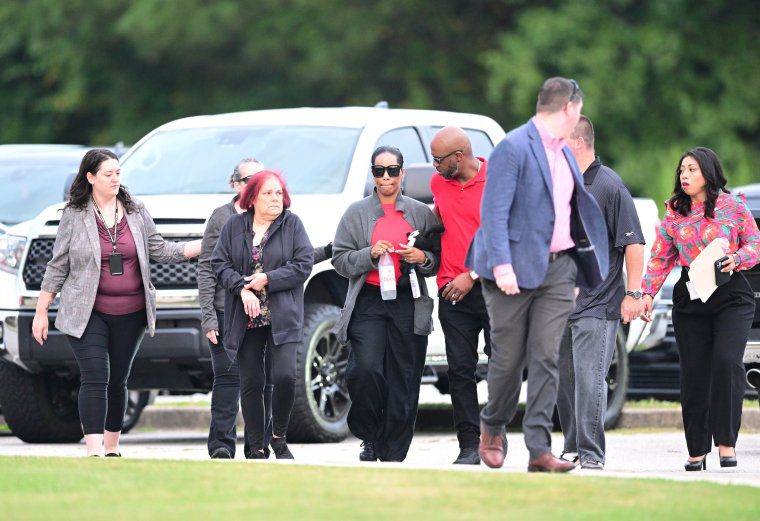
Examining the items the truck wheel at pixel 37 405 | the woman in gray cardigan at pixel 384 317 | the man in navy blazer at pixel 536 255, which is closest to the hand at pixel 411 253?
the woman in gray cardigan at pixel 384 317

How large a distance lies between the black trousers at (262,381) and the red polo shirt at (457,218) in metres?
0.93

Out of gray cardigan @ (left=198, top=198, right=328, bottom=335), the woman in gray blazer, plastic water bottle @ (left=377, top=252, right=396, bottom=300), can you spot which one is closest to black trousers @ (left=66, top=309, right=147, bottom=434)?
the woman in gray blazer

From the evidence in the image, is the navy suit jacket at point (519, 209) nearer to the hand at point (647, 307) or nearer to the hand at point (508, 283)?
the hand at point (508, 283)

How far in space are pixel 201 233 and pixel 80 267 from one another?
4.83 ft

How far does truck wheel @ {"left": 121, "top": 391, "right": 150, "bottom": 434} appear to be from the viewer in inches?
574

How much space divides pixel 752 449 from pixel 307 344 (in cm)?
295

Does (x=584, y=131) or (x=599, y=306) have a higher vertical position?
(x=584, y=131)

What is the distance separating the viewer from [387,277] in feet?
33.6

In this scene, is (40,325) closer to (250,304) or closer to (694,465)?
(250,304)

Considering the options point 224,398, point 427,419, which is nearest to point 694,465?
point 224,398

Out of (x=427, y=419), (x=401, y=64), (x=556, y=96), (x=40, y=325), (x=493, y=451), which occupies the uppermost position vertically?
(x=401, y=64)

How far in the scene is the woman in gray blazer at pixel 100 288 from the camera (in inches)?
409

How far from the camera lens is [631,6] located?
32.2 metres

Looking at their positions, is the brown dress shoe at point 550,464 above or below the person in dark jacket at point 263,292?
below
